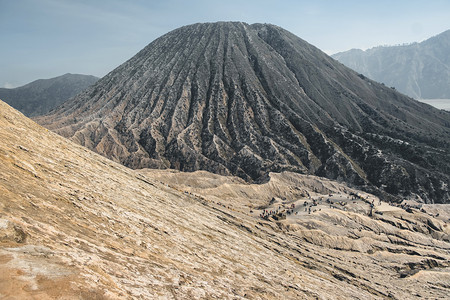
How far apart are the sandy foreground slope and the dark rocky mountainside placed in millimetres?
45001

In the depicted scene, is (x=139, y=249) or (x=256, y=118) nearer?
(x=139, y=249)

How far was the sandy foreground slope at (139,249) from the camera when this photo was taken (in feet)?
25.1

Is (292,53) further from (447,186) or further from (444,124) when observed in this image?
(447,186)

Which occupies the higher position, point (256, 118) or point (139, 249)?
point (256, 118)

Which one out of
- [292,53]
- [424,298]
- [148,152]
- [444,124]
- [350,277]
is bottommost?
[424,298]

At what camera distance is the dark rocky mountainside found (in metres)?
86.5

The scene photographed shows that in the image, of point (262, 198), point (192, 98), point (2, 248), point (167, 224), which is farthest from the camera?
point (192, 98)

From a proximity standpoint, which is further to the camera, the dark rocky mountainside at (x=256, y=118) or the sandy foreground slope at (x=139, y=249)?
the dark rocky mountainside at (x=256, y=118)

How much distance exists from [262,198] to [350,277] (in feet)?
122

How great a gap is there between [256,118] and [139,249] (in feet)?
321

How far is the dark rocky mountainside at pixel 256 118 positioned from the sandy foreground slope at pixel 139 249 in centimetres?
4500

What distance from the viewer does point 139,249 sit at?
12.4 metres

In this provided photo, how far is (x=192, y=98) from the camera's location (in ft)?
393

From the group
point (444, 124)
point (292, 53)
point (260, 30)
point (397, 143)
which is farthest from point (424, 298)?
point (260, 30)
